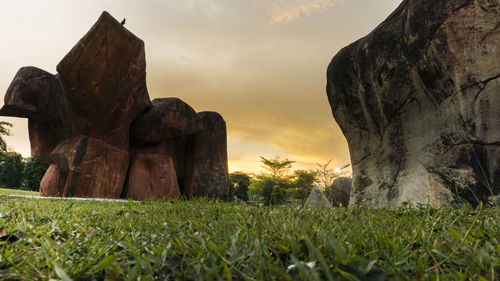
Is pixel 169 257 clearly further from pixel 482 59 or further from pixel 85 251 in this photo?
pixel 482 59

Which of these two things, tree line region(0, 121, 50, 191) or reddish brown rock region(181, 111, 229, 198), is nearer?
reddish brown rock region(181, 111, 229, 198)

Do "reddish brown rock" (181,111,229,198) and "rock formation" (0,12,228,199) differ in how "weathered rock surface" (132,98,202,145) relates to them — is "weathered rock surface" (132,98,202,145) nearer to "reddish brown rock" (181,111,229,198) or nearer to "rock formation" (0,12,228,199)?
"rock formation" (0,12,228,199)

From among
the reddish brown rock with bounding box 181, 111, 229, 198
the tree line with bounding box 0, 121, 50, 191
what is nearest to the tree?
the reddish brown rock with bounding box 181, 111, 229, 198

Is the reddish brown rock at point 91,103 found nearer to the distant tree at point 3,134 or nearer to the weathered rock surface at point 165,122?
the weathered rock surface at point 165,122

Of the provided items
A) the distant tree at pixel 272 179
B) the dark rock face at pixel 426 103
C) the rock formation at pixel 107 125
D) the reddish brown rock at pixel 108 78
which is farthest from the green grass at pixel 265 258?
the distant tree at pixel 272 179

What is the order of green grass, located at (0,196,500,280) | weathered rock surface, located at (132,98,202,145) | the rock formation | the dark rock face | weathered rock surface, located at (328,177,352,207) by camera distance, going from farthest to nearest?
weathered rock surface, located at (328,177,352,207), weathered rock surface, located at (132,98,202,145), the rock formation, the dark rock face, green grass, located at (0,196,500,280)

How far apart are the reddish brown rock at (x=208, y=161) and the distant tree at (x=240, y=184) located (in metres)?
13.6

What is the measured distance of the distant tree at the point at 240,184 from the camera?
2606 centimetres

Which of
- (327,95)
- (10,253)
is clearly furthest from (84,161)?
(10,253)

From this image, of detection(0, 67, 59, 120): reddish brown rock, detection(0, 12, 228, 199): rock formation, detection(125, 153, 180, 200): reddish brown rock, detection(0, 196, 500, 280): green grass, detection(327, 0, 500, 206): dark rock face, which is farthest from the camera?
detection(125, 153, 180, 200): reddish brown rock

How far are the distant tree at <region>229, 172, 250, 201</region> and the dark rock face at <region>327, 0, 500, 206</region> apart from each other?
20.5 m

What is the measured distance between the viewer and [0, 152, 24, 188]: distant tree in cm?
3497

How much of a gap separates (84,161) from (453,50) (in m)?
10.2

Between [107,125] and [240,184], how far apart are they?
19.2 meters
